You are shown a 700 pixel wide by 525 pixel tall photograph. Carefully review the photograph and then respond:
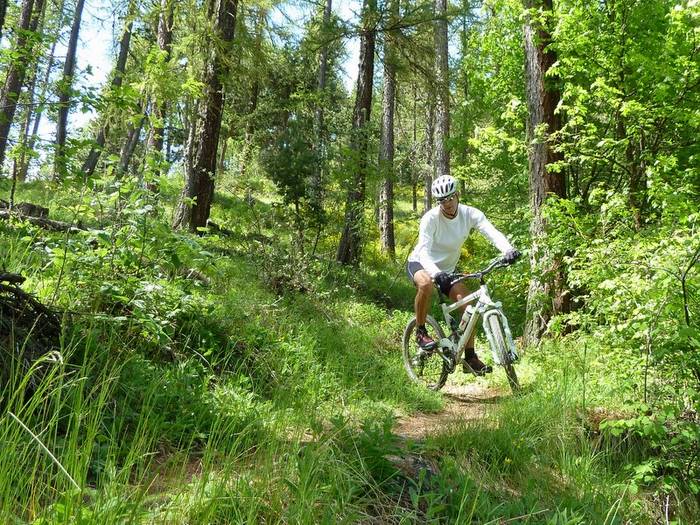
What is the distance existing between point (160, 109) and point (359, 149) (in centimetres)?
393

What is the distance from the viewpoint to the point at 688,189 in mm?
5379

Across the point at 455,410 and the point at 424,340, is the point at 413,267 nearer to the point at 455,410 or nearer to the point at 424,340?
the point at 424,340

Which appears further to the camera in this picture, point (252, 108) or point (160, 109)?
point (252, 108)

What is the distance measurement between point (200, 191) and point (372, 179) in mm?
3281

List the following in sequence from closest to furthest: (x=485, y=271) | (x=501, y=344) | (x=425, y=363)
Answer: (x=501, y=344), (x=485, y=271), (x=425, y=363)

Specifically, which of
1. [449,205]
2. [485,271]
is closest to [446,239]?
[449,205]

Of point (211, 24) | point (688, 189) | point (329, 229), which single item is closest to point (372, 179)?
point (329, 229)

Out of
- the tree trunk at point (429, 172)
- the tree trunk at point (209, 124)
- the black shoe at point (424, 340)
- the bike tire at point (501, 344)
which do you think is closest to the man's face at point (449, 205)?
the bike tire at point (501, 344)

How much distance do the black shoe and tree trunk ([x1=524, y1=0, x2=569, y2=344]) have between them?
1604 mm

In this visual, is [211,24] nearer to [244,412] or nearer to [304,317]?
[304,317]

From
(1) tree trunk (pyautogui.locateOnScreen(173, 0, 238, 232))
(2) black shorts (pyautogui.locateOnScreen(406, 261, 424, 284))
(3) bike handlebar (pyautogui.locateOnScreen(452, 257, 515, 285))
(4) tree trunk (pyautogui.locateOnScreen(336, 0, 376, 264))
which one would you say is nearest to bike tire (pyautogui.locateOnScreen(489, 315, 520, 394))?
(3) bike handlebar (pyautogui.locateOnScreen(452, 257, 515, 285))

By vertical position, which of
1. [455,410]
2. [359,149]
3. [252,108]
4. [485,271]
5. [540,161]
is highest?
[252,108]

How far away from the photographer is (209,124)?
31.5ft

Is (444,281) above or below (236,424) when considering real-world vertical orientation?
above
